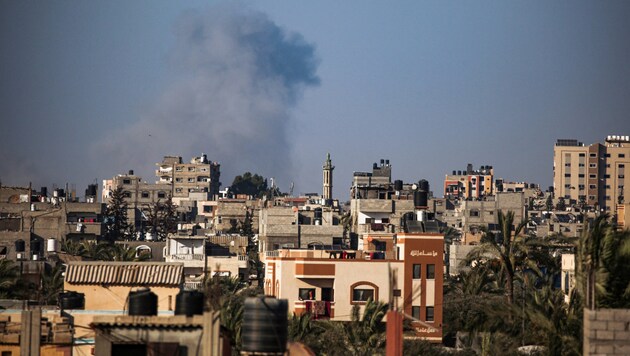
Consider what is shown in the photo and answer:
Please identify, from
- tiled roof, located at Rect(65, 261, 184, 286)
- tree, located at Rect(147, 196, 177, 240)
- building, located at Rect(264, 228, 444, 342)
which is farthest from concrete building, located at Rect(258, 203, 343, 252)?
tiled roof, located at Rect(65, 261, 184, 286)

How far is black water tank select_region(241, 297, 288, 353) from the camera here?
2522 centimetres

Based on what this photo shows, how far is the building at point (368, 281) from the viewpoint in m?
66.4

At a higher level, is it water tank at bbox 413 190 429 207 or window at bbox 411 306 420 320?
water tank at bbox 413 190 429 207

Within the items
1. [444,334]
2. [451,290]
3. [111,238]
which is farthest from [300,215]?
[444,334]

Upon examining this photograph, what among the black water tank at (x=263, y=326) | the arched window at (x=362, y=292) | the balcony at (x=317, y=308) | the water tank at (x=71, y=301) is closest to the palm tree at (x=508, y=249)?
the arched window at (x=362, y=292)

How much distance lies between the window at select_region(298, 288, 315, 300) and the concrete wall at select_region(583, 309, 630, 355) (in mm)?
39266

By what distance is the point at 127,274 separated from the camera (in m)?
45.1

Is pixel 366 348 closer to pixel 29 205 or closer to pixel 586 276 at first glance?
pixel 586 276

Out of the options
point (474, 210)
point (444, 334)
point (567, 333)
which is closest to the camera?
A: point (567, 333)

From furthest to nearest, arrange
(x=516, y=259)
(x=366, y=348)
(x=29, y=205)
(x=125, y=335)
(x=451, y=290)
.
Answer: (x=29, y=205)
(x=451, y=290)
(x=516, y=259)
(x=366, y=348)
(x=125, y=335)

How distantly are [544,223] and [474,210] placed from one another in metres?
9.05

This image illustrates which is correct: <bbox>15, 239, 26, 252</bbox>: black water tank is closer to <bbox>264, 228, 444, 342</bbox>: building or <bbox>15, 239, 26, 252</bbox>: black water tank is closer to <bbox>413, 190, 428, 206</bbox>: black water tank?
<bbox>413, 190, 428, 206</bbox>: black water tank

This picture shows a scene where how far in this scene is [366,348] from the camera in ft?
186

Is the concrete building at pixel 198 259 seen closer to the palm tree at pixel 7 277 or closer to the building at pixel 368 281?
the palm tree at pixel 7 277
